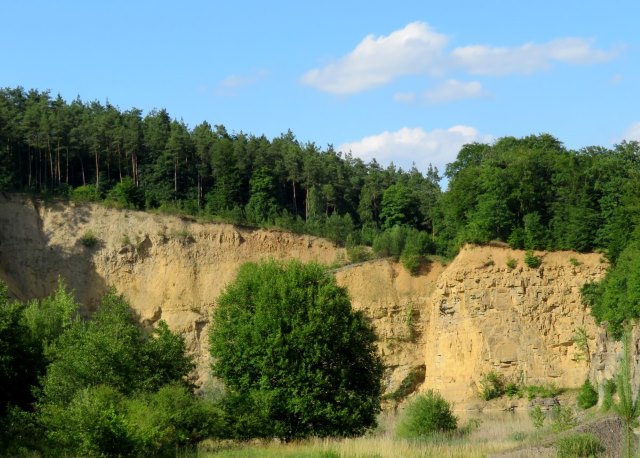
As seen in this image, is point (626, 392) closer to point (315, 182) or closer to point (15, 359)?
point (15, 359)

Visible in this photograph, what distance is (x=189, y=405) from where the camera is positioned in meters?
39.6

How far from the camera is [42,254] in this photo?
73.6m

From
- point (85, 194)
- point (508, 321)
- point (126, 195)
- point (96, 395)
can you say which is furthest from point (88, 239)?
point (96, 395)

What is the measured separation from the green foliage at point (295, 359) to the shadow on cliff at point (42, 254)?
1067 inches

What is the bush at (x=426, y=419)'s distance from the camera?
4894 centimetres

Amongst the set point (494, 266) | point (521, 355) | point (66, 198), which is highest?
point (66, 198)

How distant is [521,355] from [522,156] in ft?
44.0

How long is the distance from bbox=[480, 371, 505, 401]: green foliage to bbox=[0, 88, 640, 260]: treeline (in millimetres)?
8846

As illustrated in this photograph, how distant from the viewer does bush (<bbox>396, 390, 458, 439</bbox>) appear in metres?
48.9

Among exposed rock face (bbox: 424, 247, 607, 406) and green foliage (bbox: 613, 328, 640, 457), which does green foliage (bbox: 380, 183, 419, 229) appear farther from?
green foliage (bbox: 613, 328, 640, 457)

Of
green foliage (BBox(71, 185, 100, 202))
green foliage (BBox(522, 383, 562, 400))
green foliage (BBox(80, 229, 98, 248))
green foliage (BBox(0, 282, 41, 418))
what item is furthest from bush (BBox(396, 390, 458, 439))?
green foliage (BBox(71, 185, 100, 202))

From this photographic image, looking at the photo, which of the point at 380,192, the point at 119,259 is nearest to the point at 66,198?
the point at 119,259

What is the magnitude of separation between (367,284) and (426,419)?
81.8 feet

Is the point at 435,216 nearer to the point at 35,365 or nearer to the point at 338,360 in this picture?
the point at 338,360
